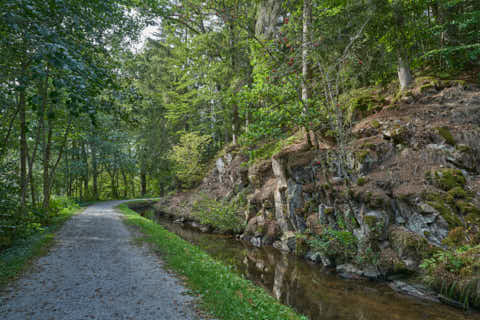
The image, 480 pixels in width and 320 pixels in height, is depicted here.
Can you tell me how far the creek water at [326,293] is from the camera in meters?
5.38

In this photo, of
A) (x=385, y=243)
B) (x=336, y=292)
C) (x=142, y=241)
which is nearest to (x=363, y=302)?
(x=336, y=292)

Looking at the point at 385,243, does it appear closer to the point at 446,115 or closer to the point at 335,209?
the point at 335,209

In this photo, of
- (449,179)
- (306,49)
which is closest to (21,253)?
(306,49)

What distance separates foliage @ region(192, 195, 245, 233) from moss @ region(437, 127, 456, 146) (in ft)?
32.0

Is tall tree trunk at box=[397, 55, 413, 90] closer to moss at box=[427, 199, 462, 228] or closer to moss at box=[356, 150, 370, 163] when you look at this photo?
moss at box=[356, 150, 370, 163]

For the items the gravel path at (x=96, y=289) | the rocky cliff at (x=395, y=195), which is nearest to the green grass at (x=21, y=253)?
the gravel path at (x=96, y=289)

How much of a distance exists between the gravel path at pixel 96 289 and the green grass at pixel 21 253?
259mm

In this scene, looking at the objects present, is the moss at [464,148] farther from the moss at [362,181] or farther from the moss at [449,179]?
the moss at [362,181]

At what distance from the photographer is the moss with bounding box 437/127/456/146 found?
7.86 metres

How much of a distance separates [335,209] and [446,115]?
5.23 meters

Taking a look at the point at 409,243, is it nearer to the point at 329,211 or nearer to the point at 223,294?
the point at 329,211

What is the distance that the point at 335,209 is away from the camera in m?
8.98

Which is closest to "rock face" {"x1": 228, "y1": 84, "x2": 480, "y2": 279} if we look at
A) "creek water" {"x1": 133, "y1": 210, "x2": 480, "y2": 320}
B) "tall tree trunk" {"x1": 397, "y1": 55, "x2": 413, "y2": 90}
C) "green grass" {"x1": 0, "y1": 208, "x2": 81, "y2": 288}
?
"creek water" {"x1": 133, "y1": 210, "x2": 480, "y2": 320}

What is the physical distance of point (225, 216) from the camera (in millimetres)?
14492
